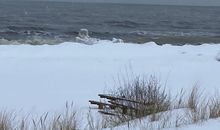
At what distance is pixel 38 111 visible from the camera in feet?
33.4

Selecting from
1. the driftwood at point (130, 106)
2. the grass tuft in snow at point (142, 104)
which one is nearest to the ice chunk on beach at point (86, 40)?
the driftwood at point (130, 106)

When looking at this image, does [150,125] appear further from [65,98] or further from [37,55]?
[37,55]

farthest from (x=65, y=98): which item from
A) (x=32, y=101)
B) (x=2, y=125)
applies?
(x=2, y=125)

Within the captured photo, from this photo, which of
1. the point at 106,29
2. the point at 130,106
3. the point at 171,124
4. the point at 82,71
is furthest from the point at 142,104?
the point at 106,29

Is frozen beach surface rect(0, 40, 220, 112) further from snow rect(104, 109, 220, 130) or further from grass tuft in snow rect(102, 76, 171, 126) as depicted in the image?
snow rect(104, 109, 220, 130)

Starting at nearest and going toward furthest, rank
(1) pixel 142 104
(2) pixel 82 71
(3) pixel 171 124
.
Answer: (3) pixel 171 124 < (1) pixel 142 104 < (2) pixel 82 71

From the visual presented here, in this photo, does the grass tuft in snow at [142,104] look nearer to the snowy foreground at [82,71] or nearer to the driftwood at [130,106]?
the driftwood at [130,106]

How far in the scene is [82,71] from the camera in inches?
591

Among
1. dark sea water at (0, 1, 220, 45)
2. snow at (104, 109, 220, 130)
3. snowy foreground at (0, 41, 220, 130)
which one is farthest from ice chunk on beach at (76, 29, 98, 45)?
snow at (104, 109, 220, 130)

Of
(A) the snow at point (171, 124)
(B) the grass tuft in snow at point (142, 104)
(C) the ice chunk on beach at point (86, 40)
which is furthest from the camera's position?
(C) the ice chunk on beach at point (86, 40)

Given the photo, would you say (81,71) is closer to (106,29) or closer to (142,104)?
(142,104)

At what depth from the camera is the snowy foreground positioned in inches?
465

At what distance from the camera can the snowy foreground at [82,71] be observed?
11.8 meters

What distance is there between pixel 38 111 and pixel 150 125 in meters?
4.38
